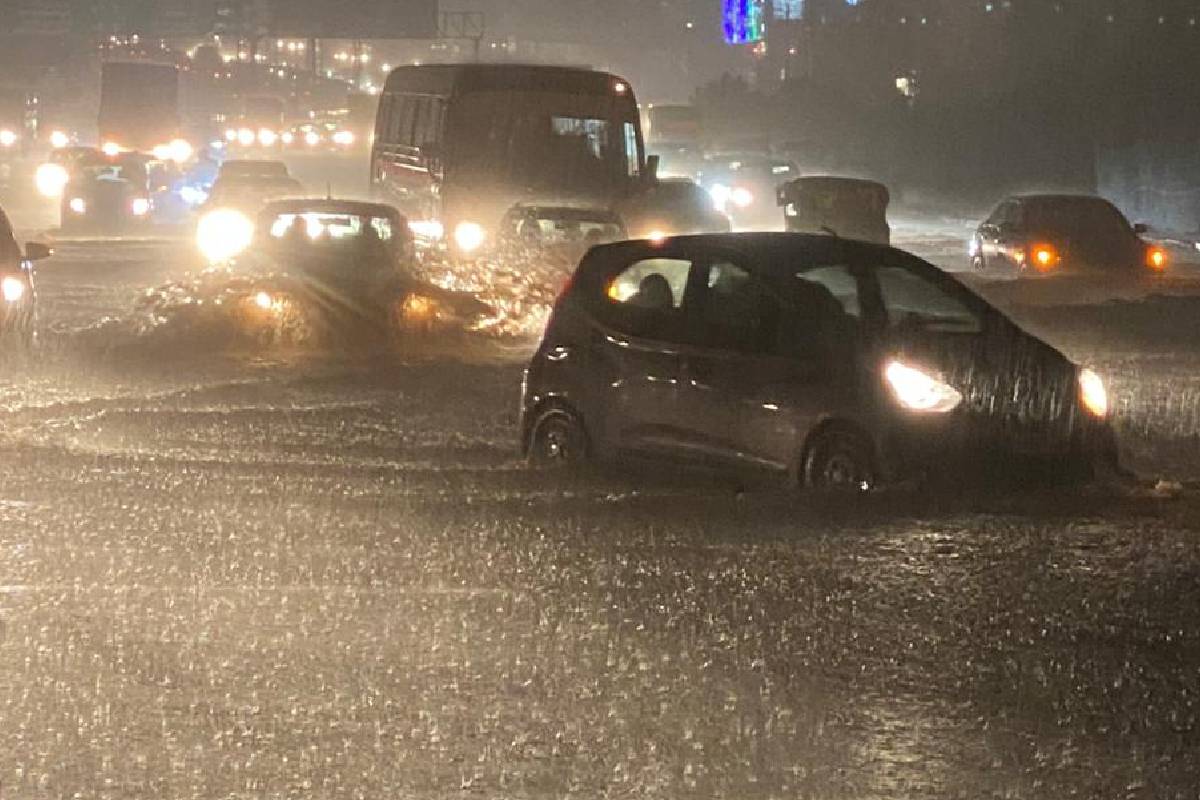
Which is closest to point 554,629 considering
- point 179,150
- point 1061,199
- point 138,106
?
point 1061,199

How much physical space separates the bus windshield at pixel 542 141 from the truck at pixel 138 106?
1353 inches

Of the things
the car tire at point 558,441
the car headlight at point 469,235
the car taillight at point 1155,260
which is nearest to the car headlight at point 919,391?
the car tire at point 558,441

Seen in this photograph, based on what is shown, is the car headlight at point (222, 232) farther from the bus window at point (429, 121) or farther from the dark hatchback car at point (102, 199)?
the dark hatchback car at point (102, 199)

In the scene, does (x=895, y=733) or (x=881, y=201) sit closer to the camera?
(x=895, y=733)

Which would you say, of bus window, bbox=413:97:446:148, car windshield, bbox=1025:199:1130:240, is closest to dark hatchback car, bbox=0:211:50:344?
bus window, bbox=413:97:446:148

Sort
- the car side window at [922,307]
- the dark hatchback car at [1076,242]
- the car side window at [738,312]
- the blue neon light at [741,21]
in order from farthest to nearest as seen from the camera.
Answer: the blue neon light at [741,21], the dark hatchback car at [1076,242], the car side window at [922,307], the car side window at [738,312]

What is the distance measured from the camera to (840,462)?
1216 centimetres

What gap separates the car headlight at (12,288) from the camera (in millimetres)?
19547

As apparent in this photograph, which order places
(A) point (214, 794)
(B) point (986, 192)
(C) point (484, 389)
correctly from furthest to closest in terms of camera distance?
(B) point (986, 192) → (C) point (484, 389) → (A) point (214, 794)

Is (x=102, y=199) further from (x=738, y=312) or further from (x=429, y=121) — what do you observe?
(x=738, y=312)

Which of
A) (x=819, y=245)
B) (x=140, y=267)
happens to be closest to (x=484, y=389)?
(x=819, y=245)

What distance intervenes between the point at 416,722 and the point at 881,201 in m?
34.1

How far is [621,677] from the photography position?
839 cm

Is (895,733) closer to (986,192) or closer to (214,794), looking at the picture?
(214,794)
